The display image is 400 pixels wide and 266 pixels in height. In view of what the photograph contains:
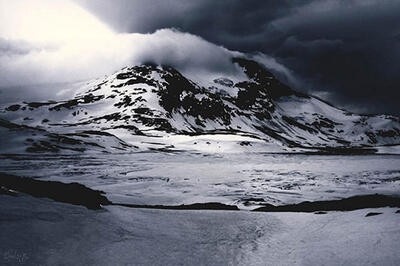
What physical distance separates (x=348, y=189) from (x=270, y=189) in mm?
4870

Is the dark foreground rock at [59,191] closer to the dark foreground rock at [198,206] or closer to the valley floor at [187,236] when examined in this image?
the valley floor at [187,236]

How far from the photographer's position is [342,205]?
1573cm

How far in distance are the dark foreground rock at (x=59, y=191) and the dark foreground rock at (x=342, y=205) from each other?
6906mm

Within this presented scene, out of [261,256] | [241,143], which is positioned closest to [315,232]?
[261,256]

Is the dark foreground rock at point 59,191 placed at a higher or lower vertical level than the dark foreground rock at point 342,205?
higher

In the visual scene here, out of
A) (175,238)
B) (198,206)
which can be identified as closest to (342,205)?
(198,206)

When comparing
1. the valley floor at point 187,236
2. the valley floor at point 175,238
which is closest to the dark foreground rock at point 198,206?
the valley floor at point 187,236

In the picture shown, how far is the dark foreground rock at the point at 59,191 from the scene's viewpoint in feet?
38.6

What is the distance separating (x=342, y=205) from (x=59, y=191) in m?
12.6

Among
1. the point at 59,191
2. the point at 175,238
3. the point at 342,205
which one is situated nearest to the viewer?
the point at 175,238

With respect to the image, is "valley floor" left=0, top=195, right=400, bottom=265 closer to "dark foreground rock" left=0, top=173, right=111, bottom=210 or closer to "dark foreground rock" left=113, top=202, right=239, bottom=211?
A: "dark foreground rock" left=0, top=173, right=111, bottom=210

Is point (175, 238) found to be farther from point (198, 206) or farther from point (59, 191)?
point (59, 191)

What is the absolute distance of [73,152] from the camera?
72.8 m

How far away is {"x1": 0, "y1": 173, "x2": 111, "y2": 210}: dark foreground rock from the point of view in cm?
1176
